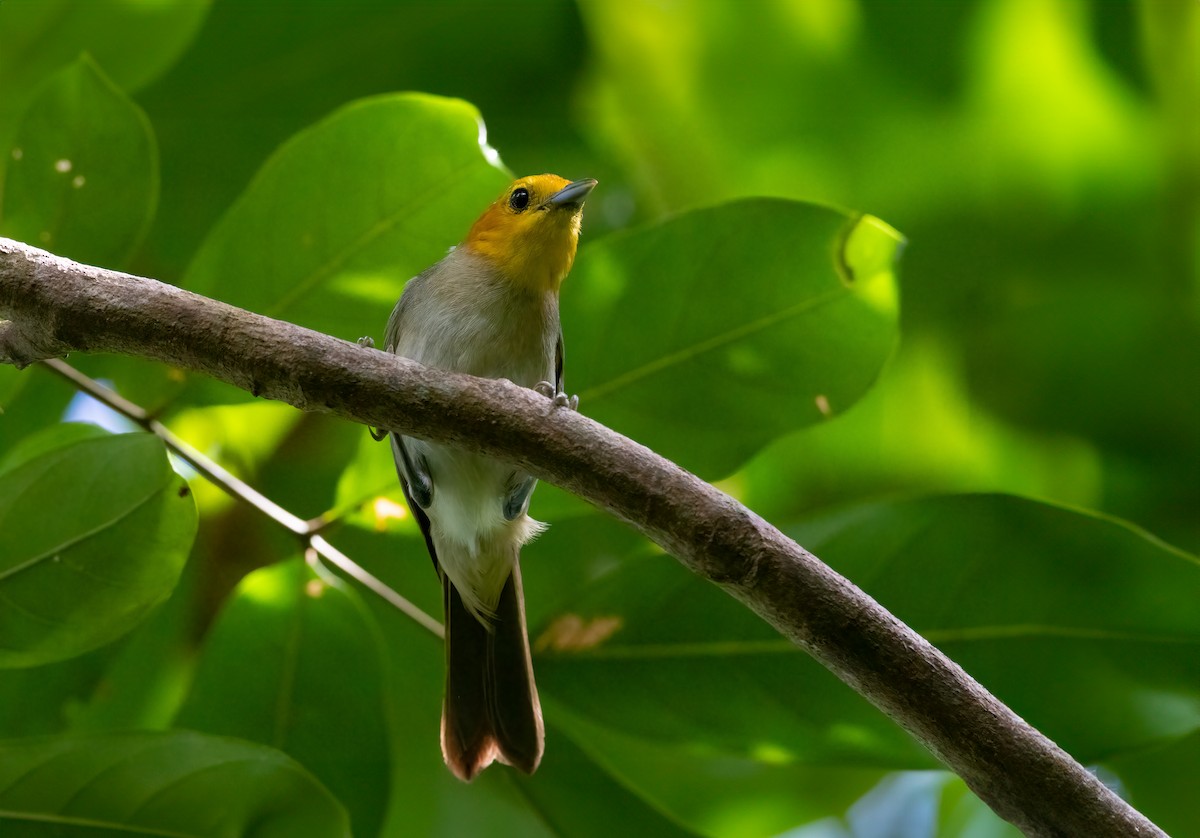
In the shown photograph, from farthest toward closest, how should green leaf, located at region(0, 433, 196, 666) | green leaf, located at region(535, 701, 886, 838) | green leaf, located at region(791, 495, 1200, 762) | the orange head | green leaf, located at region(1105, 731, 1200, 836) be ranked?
1. green leaf, located at region(535, 701, 886, 838)
2. green leaf, located at region(1105, 731, 1200, 836)
3. the orange head
4. green leaf, located at region(791, 495, 1200, 762)
5. green leaf, located at region(0, 433, 196, 666)

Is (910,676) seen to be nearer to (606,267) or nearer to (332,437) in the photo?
(606,267)

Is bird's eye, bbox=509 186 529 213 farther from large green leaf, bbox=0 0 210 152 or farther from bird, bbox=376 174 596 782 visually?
large green leaf, bbox=0 0 210 152

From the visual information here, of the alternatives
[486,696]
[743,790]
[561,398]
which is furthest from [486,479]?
[743,790]

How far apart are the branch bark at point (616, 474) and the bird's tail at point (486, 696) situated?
0.72m

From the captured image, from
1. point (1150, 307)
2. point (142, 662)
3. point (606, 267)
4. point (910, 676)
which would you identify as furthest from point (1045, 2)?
point (142, 662)

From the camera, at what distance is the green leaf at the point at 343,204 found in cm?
175

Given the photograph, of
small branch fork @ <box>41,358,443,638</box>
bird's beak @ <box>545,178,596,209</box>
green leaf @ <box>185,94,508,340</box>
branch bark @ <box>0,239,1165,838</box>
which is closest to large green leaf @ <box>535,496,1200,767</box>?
small branch fork @ <box>41,358,443,638</box>

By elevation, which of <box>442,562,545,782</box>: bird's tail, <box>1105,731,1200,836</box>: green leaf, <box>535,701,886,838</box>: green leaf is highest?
<box>442,562,545,782</box>: bird's tail

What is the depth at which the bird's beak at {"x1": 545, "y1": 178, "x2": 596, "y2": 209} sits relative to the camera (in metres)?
2.16

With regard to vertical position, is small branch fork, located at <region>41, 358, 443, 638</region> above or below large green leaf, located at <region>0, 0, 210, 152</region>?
below

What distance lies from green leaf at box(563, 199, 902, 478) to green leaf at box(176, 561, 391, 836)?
53 cm

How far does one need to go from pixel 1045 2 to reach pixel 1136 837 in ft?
7.67

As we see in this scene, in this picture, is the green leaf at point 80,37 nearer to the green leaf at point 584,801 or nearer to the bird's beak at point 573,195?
the bird's beak at point 573,195

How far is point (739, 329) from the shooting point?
1.77 meters
